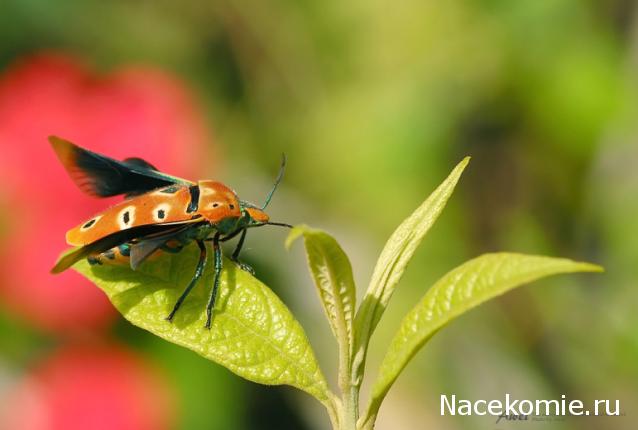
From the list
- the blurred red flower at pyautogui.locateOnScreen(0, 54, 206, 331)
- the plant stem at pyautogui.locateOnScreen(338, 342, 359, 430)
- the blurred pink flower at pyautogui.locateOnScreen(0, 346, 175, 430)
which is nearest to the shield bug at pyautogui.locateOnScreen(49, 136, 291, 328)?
the plant stem at pyautogui.locateOnScreen(338, 342, 359, 430)

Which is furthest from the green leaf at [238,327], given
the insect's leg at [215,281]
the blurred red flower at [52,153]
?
the blurred red flower at [52,153]

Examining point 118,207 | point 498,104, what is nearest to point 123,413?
point 118,207

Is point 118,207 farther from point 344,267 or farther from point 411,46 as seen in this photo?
point 411,46

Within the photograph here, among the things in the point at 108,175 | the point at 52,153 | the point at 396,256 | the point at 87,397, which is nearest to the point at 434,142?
the point at 52,153

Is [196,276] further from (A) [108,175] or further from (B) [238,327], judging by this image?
(A) [108,175]

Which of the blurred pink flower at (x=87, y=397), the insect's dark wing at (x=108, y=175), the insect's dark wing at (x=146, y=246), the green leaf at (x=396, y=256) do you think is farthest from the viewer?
the blurred pink flower at (x=87, y=397)

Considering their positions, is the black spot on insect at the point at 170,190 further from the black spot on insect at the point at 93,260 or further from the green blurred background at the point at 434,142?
the green blurred background at the point at 434,142
